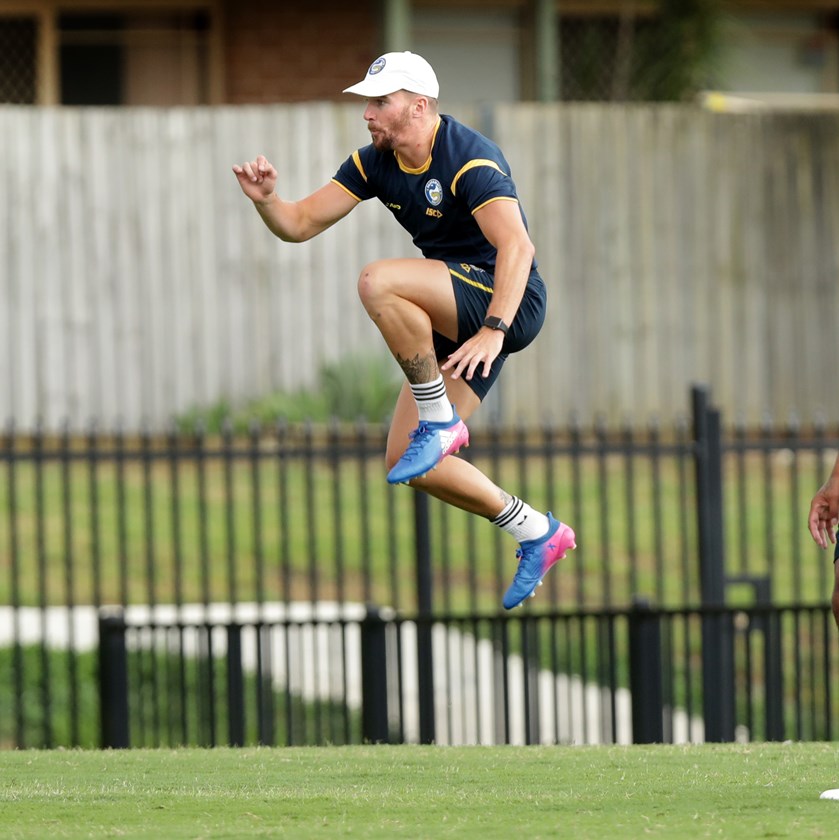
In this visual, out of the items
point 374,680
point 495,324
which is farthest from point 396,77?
point 374,680

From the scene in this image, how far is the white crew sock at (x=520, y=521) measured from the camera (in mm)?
7102

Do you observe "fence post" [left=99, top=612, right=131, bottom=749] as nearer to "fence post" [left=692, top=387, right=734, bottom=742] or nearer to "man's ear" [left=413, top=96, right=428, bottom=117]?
"fence post" [left=692, top=387, right=734, bottom=742]

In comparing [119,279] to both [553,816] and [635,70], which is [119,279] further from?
[553,816]

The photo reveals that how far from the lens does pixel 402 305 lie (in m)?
6.50

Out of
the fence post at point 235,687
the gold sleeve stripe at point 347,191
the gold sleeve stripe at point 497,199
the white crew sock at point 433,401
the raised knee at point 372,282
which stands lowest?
the fence post at point 235,687

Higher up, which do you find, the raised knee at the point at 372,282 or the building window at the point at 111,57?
the building window at the point at 111,57

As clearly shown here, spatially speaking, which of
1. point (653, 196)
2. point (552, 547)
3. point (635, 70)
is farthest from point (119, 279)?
point (552, 547)

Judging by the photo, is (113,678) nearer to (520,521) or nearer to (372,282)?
(520,521)

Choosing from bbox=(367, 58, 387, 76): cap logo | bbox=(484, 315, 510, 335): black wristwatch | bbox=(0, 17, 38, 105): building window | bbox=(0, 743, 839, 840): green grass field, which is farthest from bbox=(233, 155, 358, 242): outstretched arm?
Result: bbox=(0, 17, 38, 105): building window

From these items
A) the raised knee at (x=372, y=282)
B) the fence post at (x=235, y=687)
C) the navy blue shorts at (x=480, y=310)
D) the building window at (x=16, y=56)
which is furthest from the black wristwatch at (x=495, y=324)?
the building window at (x=16, y=56)

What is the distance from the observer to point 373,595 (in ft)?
44.1

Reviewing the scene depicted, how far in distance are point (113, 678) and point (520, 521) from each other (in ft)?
10.0

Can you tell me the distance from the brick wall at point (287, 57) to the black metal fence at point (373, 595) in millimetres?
4447

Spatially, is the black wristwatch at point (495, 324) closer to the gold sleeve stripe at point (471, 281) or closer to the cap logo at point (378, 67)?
the gold sleeve stripe at point (471, 281)
